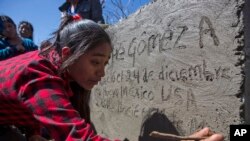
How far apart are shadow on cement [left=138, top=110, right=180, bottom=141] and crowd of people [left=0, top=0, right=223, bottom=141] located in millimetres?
827

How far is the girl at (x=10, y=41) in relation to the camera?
11.9ft

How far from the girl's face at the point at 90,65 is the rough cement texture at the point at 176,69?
2.94 ft

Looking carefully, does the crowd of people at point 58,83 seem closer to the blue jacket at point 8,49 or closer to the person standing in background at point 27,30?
the blue jacket at point 8,49

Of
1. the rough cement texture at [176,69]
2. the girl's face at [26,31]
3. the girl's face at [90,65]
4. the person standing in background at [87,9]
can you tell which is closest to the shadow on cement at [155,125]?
the rough cement texture at [176,69]

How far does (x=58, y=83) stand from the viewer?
1593 mm

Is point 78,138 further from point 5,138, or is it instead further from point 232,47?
point 232,47

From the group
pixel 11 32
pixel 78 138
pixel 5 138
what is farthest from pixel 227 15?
pixel 11 32

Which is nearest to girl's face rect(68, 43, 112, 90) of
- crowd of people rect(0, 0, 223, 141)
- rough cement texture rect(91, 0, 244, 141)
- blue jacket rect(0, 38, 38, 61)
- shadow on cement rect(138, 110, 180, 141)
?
crowd of people rect(0, 0, 223, 141)

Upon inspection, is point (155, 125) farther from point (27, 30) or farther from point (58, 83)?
point (27, 30)

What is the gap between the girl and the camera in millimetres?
3637

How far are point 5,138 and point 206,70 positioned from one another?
140cm

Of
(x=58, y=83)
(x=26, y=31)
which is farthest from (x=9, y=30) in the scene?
(x=58, y=83)

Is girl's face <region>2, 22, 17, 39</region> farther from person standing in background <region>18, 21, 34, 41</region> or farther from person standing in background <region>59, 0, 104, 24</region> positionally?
person standing in background <region>59, 0, 104, 24</region>

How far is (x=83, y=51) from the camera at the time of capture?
5.79 feet
